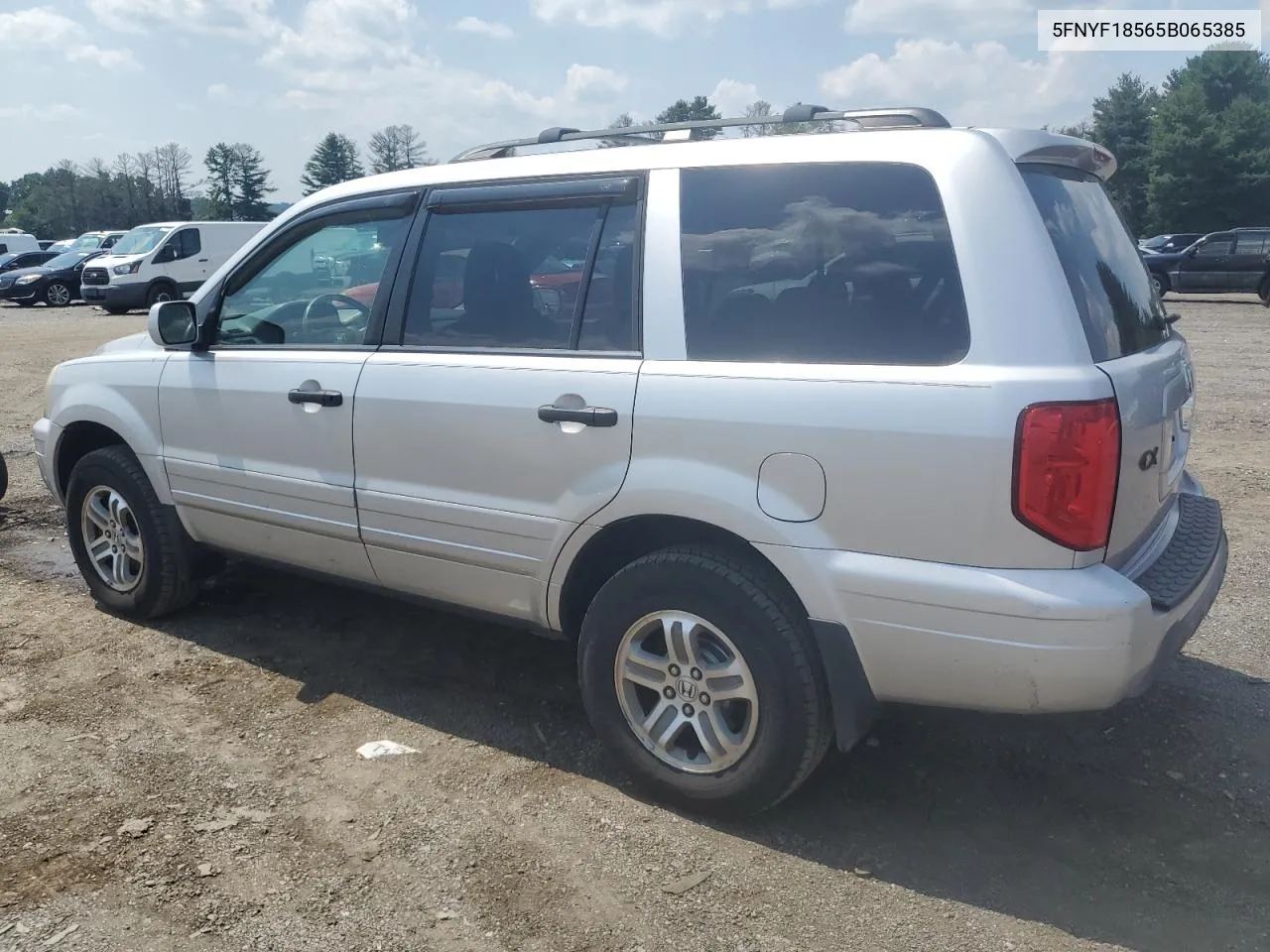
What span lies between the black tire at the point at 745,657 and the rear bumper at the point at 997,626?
5.0 inches

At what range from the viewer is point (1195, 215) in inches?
2128

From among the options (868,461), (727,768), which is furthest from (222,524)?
(868,461)

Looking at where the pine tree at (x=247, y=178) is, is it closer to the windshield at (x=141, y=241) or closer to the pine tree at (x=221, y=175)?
the pine tree at (x=221, y=175)

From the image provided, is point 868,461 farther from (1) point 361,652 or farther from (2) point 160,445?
(2) point 160,445

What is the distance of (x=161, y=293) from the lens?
24219 millimetres

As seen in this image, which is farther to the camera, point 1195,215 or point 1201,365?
point 1195,215

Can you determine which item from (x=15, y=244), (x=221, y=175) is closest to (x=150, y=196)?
(x=221, y=175)

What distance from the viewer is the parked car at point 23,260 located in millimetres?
31891

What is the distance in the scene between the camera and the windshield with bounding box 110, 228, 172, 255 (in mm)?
24297

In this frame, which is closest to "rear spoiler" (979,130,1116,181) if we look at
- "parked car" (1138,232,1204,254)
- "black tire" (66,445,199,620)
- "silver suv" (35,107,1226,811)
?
"silver suv" (35,107,1226,811)

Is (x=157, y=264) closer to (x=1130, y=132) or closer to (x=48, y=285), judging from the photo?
(x=48, y=285)

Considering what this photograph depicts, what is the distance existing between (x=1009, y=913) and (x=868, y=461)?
4.05 feet

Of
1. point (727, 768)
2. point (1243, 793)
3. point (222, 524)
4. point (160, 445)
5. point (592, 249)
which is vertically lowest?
point (1243, 793)

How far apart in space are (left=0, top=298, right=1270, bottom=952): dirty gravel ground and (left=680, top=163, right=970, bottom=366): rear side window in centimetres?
143
